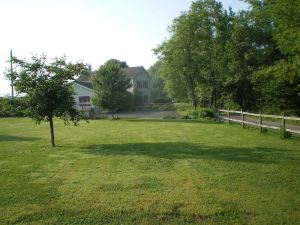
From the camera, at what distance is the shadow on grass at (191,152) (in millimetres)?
12273

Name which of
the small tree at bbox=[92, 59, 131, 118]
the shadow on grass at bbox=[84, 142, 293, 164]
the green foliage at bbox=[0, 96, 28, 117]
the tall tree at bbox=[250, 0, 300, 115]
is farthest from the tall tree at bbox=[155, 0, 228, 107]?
the green foliage at bbox=[0, 96, 28, 117]

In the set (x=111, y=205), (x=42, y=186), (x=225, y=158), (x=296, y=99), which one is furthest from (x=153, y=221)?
(x=296, y=99)

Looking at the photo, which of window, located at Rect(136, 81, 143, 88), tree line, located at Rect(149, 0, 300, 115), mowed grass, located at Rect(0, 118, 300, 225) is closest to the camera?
mowed grass, located at Rect(0, 118, 300, 225)

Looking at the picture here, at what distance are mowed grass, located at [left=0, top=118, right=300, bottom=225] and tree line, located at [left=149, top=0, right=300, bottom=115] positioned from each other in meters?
11.7

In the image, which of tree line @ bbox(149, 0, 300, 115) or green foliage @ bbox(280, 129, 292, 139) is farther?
tree line @ bbox(149, 0, 300, 115)

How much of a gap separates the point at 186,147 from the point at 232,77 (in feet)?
84.4

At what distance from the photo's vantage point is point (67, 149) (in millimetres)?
A: 15383

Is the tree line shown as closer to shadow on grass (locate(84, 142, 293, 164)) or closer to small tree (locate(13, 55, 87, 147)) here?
shadow on grass (locate(84, 142, 293, 164))

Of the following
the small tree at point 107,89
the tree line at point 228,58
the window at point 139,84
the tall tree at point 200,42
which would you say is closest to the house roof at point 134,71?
the window at point 139,84

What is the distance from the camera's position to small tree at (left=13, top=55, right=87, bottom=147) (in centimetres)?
1594

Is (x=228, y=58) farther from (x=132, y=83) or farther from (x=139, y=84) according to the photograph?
(x=139, y=84)

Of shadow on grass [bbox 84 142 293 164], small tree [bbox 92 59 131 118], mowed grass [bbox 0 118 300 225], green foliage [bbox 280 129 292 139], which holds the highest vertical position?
small tree [bbox 92 59 131 118]

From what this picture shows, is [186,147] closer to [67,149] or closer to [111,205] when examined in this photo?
[67,149]

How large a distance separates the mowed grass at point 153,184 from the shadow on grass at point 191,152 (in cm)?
4
